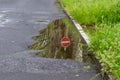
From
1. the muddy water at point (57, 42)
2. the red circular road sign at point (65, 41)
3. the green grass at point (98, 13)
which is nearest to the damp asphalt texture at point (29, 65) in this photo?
the muddy water at point (57, 42)

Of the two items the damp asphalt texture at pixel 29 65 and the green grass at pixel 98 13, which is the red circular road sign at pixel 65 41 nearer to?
the damp asphalt texture at pixel 29 65

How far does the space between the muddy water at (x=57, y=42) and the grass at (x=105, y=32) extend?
1.81 feet

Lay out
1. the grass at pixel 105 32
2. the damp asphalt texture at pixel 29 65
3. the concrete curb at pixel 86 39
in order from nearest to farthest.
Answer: the grass at pixel 105 32 → the damp asphalt texture at pixel 29 65 → the concrete curb at pixel 86 39

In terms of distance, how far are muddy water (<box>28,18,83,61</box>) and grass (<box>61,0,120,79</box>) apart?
1.81ft

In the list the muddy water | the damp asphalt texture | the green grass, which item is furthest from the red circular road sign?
the green grass

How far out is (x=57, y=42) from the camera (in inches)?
446

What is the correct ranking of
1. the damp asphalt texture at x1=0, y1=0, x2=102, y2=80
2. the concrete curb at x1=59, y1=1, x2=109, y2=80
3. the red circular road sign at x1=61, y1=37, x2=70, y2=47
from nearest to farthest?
the damp asphalt texture at x1=0, y1=0, x2=102, y2=80
the concrete curb at x1=59, y1=1, x2=109, y2=80
the red circular road sign at x1=61, y1=37, x2=70, y2=47

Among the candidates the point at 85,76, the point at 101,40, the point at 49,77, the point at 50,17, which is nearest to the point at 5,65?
the point at 49,77

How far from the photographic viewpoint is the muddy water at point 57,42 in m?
9.68

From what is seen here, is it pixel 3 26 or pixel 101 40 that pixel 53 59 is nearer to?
pixel 101 40

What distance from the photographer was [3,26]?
566 inches

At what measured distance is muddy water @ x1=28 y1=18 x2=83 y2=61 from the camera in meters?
9.68

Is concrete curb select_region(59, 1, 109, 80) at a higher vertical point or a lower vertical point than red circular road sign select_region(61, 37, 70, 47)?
lower

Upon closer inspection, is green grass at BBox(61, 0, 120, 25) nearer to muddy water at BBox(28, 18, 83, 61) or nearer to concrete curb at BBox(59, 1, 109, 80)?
concrete curb at BBox(59, 1, 109, 80)
